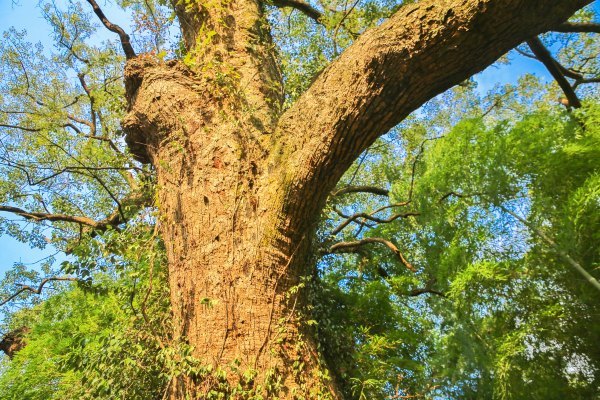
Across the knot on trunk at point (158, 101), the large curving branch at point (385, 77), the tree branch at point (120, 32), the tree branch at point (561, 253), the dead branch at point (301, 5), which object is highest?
the dead branch at point (301, 5)

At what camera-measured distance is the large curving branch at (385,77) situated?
84.0 inches

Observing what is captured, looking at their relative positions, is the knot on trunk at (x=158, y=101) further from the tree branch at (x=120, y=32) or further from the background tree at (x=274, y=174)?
the tree branch at (x=120, y=32)

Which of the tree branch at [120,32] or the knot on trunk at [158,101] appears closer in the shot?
the knot on trunk at [158,101]

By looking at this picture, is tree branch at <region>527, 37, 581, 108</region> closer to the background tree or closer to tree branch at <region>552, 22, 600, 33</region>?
the background tree

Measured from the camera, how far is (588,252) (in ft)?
11.8

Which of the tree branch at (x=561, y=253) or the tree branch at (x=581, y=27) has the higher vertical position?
the tree branch at (x=581, y=27)

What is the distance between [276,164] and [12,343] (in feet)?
21.0

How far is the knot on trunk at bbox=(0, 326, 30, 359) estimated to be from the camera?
20.6 feet

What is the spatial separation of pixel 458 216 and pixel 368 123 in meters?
2.88

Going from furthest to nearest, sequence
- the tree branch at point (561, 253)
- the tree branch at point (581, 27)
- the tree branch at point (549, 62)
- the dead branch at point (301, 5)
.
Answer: the dead branch at point (301, 5), the tree branch at point (581, 27), the tree branch at point (549, 62), the tree branch at point (561, 253)

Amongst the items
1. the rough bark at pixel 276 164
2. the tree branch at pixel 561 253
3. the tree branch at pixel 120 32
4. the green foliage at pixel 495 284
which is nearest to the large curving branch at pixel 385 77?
the rough bark at pixel 276 164

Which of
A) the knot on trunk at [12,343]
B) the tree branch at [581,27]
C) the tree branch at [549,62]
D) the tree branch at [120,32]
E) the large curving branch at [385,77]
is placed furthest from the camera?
the knot on trunk at [12,343]

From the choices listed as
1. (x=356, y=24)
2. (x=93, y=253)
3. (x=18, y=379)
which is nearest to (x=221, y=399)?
(x=93, y=253)

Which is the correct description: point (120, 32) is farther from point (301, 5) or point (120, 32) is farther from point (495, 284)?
point (495, 284)
